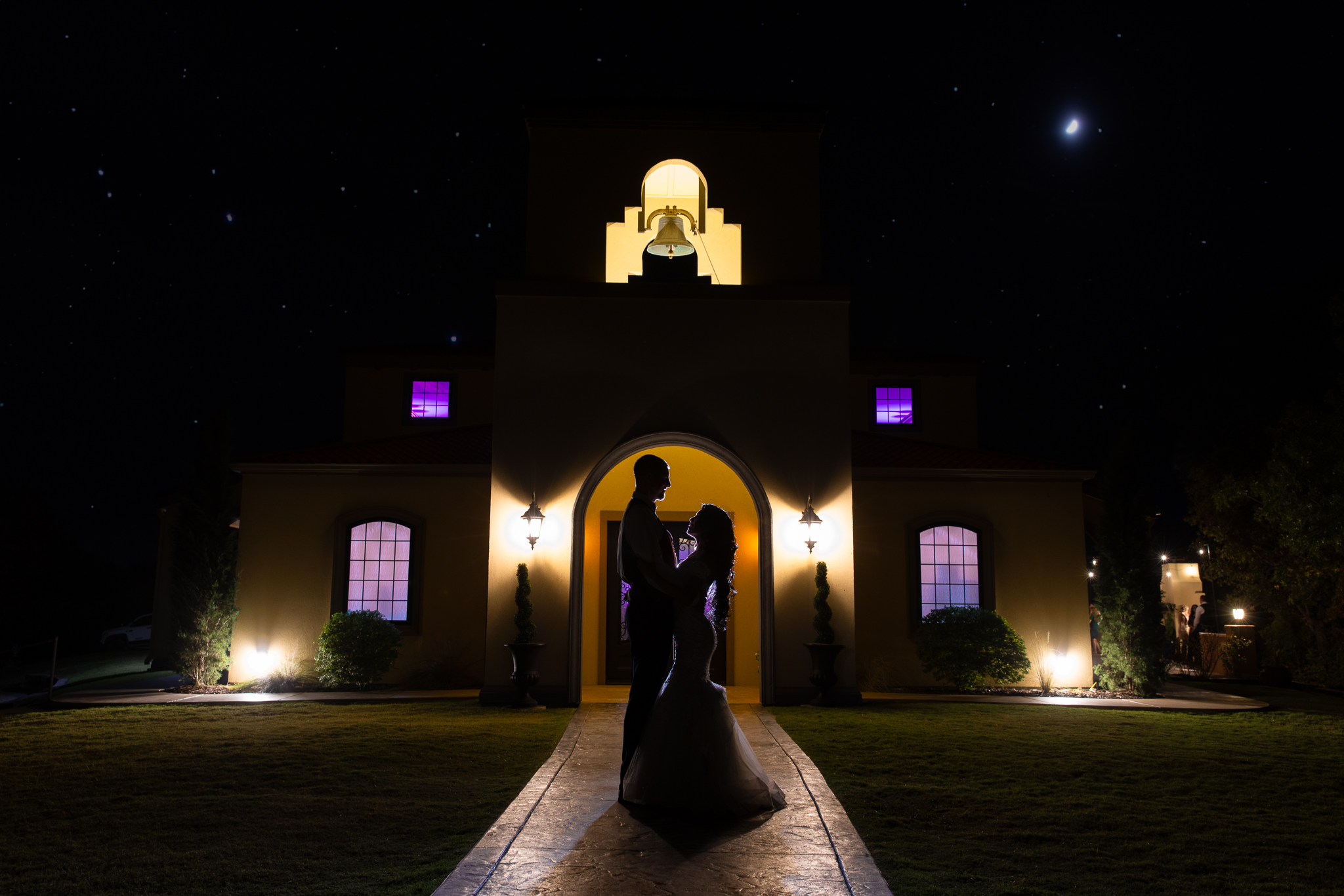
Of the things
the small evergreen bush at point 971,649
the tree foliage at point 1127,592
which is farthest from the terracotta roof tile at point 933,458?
Result: the small evergreen bush at point 971,649

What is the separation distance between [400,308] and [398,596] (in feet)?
40.3

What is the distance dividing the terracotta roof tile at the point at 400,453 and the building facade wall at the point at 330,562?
0.26 metres

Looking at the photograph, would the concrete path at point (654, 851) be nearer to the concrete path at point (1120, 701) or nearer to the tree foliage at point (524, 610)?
the tree foliage at point (524, 610)

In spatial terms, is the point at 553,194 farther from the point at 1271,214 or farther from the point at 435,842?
the point at 1271,214

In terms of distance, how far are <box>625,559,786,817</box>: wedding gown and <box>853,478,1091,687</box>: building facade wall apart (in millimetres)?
9132

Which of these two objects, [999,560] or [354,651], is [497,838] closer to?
[354,651]

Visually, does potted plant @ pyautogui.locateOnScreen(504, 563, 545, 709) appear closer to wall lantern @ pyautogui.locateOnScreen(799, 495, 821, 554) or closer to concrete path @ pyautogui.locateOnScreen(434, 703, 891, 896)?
wall lantern @ pyautogui.locateOnScreen(799, 495, 821, 554)

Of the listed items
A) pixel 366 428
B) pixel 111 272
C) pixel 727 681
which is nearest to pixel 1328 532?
pixel 727 681

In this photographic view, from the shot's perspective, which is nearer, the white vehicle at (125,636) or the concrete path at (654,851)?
the concrete path at (654,851)

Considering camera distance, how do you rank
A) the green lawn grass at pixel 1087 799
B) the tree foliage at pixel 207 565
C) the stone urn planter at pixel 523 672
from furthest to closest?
the tree foliage at pixel 207 565, the stone urn planter at pixel 523 672, the green lawn grass at pixel 1087 799

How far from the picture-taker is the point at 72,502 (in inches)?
2133

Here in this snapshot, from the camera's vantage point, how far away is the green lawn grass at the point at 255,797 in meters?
4.48

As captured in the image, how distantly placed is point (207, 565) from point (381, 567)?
2659 mm

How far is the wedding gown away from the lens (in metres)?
5.23
